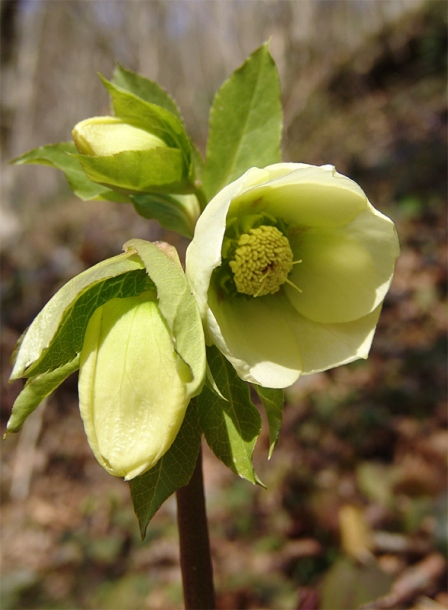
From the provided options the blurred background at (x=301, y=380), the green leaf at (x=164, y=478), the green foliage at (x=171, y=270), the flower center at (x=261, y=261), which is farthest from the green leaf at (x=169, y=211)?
the blurred background at (x=301, y=380)

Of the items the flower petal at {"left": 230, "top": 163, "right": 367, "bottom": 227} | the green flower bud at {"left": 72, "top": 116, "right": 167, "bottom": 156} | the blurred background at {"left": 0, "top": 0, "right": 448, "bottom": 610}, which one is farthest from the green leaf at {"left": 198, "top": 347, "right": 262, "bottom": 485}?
the blurred background at {"left": 0, "top": 0, "right": 448, "bottom": 610}

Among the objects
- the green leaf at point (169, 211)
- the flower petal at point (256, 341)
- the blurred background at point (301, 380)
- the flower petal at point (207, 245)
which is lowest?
the blurred background at point (301, 380)

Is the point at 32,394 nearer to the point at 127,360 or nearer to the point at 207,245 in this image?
the point at 127,360

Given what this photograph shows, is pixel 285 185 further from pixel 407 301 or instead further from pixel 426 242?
pixel 426 242

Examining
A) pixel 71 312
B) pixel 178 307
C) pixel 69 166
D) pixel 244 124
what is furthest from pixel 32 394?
pixel 244 124

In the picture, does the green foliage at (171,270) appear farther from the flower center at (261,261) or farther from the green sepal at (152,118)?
the flower center at (261,261)

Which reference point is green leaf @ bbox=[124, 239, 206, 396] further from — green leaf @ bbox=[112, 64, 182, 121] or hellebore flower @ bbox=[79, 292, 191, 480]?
green leaf @ bbox=[112, 64, 182, 121]

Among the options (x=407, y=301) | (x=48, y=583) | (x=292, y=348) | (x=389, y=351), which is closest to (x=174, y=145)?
(x=292, y=348)
